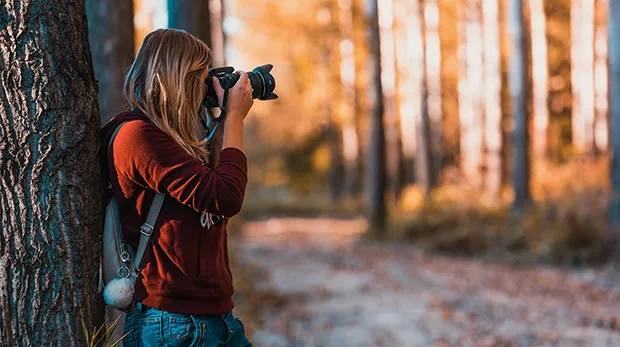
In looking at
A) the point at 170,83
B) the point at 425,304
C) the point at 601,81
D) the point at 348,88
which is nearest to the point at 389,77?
the point at 348,88

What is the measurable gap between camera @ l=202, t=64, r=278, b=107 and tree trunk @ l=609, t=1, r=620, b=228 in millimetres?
9854

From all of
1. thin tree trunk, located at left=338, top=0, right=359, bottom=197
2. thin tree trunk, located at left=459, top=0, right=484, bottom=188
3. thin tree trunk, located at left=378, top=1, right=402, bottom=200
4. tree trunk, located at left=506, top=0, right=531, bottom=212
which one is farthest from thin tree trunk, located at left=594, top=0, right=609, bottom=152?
thin tree trunk, located at left=338, top=0, right=359, bottom=197

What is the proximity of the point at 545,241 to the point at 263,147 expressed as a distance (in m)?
25.6

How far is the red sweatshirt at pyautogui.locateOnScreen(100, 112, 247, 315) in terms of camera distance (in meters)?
2.57

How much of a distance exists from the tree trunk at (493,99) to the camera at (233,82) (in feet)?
45.5

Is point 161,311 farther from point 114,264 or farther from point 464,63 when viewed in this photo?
point 464,63

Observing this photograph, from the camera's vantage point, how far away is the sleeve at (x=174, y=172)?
8.41ft

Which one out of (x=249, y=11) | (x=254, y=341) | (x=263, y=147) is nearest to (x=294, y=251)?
(x=254, y=341)

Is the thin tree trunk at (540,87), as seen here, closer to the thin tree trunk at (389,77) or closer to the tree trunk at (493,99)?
the thin tree trunk at (389,77)

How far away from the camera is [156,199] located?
2.67 m

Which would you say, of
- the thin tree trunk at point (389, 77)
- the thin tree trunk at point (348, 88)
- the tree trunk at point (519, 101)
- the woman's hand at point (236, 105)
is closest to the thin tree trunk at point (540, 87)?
the thin tree trunk at point (389, 77)

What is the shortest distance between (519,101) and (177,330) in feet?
43.1

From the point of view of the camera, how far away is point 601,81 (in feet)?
74.5

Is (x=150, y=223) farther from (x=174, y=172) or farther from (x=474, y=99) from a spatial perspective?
(x=474, y=99)
